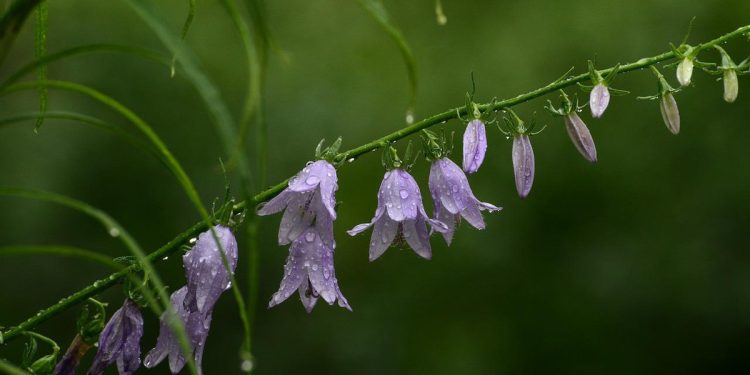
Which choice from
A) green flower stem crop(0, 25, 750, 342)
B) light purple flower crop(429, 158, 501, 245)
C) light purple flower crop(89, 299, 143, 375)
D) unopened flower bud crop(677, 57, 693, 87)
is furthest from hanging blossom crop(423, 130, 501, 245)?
light purple flower crop(89, 299, 143, 375)

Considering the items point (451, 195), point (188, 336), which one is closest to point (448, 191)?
point (451, 195)

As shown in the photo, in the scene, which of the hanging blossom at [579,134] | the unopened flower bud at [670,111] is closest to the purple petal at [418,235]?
the hanging blossom at [579,134]

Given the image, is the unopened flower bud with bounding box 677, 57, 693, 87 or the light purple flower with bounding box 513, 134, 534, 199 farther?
the light purple flower with bounding box 513, 134, 534, 199

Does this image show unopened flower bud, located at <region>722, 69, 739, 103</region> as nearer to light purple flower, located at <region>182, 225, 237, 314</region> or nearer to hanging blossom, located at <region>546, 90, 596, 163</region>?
hanging blossom, located at <region>546, 90, 596, 163</region>

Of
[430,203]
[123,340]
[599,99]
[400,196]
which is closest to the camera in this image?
[123,340]

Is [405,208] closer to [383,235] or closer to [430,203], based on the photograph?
[383,235]

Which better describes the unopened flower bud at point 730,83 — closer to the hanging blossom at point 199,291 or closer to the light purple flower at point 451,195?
the light purple flower at point 451,195

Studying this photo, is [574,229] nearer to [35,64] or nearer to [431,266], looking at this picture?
[431,266]
